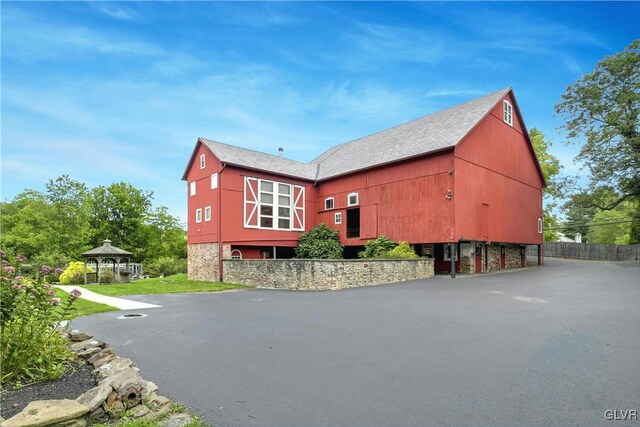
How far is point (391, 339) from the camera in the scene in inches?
244

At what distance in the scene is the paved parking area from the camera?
3.46m

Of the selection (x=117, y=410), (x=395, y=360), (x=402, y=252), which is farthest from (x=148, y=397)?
(x=402, y=252)

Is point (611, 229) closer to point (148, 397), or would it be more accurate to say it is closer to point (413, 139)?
point (413, 139)

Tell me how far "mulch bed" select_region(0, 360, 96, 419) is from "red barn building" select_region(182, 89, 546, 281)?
52.9 ft

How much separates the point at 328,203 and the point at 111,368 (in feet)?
67.7

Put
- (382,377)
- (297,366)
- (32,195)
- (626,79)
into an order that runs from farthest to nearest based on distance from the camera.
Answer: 1. (32,195)
2. (626,79)
3. (297,366)
4. (382,377)

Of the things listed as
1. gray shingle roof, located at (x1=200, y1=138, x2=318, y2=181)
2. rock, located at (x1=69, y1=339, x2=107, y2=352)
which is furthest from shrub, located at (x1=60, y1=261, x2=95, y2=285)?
rock, located at (x1=69, y1=339, x2=107, y2=352)

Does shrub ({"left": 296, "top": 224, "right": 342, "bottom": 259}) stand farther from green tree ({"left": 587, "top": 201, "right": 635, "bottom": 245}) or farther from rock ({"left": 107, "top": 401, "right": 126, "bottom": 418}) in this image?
green tree ({"left": 587, "top": 201, "right": 635, "bottom": 245})

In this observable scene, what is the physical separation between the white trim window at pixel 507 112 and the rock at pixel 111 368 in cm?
2312

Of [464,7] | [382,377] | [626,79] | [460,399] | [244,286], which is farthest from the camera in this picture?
[626,79]

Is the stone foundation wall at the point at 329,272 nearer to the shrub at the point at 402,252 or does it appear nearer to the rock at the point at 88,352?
the shrub at the point at 402,252

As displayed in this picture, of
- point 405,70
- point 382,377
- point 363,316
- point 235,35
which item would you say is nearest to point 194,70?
point 235,35

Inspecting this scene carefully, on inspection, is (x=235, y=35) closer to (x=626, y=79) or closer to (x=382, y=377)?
(x=382, y=377)

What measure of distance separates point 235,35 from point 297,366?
11602 mm
